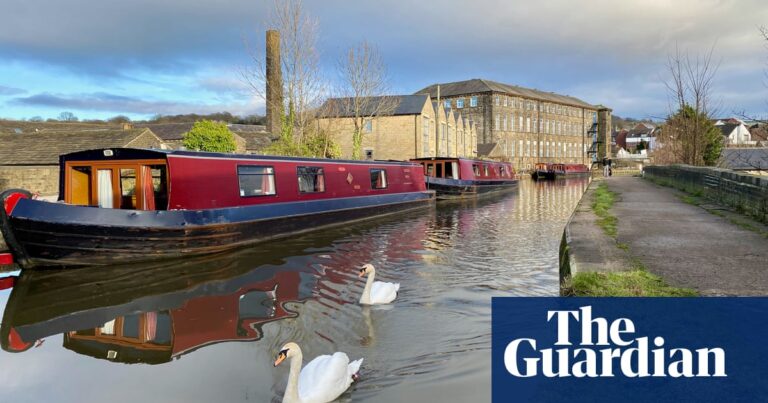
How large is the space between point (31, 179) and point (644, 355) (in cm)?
2092

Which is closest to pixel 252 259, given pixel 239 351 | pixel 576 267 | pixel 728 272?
pixel 239 351

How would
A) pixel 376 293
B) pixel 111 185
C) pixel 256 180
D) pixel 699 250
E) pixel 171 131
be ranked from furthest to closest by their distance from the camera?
pixel 171 131, pixel 256 180, pixel 111 185, pixel 376 293, pixel 699 250

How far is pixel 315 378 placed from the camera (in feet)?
13.1

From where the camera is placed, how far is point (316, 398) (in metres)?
3.89

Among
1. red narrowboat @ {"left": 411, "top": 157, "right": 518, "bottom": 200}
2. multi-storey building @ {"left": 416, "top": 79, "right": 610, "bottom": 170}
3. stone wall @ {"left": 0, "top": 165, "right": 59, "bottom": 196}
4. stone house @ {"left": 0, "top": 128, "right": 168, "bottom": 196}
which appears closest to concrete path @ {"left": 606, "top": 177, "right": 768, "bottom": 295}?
red narrowboat @ {"left": 411, "top": 157, "right": 518, "bottom": 200}

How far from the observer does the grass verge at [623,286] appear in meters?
4.43

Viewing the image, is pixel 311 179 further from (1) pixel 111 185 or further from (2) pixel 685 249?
(2) pixel 685 249

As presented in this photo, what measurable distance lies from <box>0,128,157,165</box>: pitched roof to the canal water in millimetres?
18223

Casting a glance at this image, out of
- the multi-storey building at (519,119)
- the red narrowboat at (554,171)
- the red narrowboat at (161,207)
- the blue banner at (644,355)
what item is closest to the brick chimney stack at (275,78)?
the red narrowboat at (161,207)

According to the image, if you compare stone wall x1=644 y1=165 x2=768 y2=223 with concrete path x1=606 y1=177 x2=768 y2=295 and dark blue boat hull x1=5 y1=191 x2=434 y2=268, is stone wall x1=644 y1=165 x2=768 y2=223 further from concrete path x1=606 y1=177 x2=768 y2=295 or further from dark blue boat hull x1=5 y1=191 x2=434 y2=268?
dark blue boat hull x1=5 y1=191 x2=434 y2=268

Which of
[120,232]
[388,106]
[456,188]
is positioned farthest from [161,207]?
[388,106]

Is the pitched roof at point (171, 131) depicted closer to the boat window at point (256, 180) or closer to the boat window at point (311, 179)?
the boat window at point (311, 179)

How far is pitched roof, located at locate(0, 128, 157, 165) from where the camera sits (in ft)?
78.8

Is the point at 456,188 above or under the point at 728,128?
under
